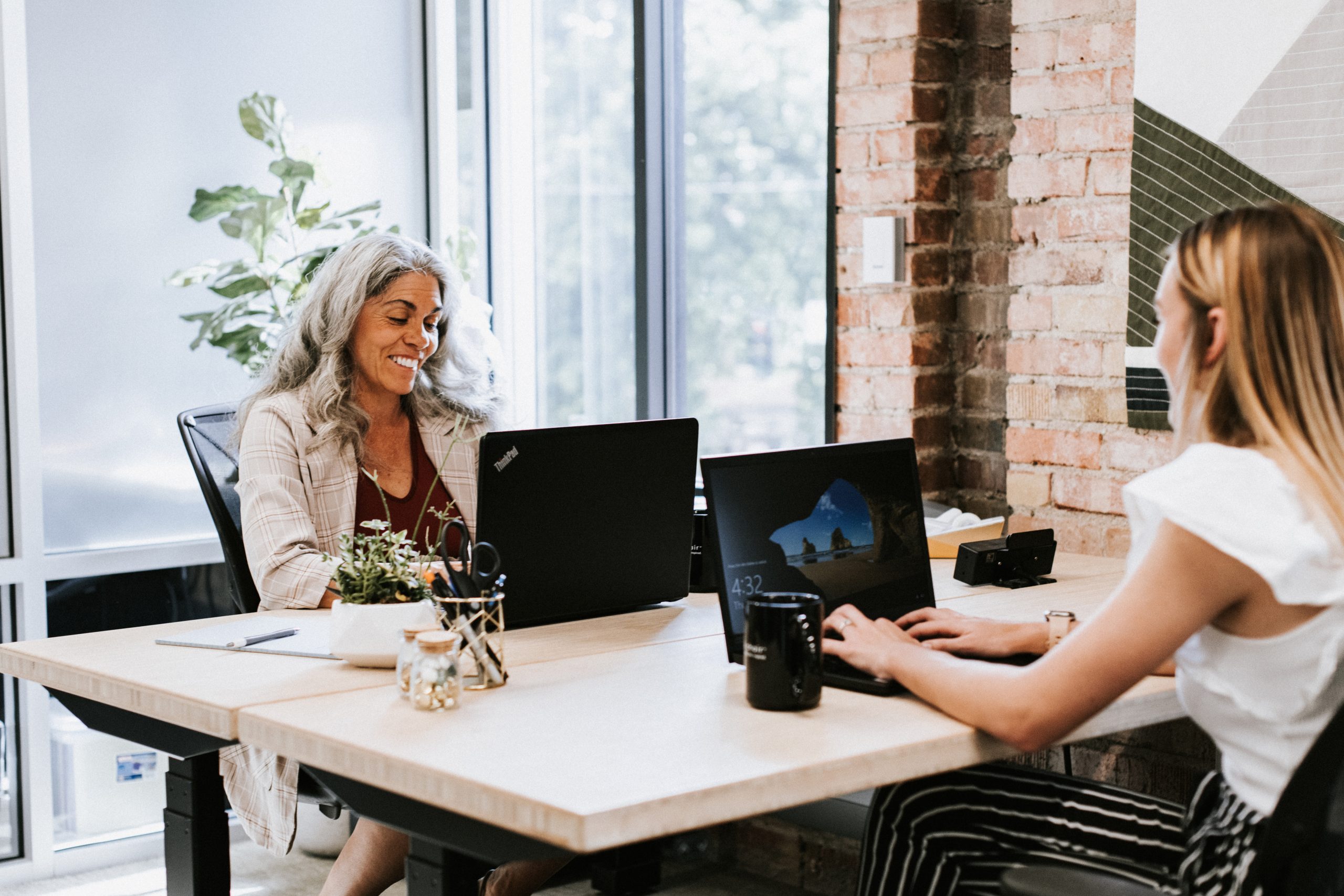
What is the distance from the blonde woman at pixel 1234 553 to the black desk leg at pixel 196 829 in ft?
2.91

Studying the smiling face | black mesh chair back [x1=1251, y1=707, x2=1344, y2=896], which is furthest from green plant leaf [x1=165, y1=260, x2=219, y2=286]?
black mesh chair back [x1=1251, y1=707, x2=1344, y2=896]

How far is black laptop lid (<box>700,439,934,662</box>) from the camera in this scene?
5.43 feet

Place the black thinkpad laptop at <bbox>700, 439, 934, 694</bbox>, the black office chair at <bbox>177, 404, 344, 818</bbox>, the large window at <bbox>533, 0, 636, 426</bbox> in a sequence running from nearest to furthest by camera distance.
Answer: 1. the black thinkpad laptop at <bbox>700, 439, 934, 694</bbox>
2. the black office chair at <bbox>177, 404, 344, 818</bbox>
3. the large window at <bbox>533, 0, 636, 426</bbox>

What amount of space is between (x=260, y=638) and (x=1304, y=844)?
1246 mm

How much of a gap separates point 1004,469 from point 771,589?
129 cm

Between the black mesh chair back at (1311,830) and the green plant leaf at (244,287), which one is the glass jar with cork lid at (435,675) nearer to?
the black mesh chair back at (1311,830)

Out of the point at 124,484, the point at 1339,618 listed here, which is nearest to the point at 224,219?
the point at 124,484

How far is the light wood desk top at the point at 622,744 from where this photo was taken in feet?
3.80

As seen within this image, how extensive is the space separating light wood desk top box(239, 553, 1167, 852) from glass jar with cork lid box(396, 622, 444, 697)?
0.02 m

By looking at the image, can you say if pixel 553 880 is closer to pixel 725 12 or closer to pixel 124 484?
pixel 124 484

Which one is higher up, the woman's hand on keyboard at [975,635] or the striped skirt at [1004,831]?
the woman's hand on keyboard at [975,635]

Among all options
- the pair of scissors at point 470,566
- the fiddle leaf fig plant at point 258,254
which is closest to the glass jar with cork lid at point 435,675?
the pair of scissors at point 470,566

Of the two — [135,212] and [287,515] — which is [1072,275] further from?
[135,212]

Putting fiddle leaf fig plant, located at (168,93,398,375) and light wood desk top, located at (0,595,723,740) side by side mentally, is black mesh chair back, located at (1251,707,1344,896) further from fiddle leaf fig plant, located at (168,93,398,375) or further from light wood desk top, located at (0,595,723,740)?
fiddle leaf fig plant, located at (168,93,398,375)
